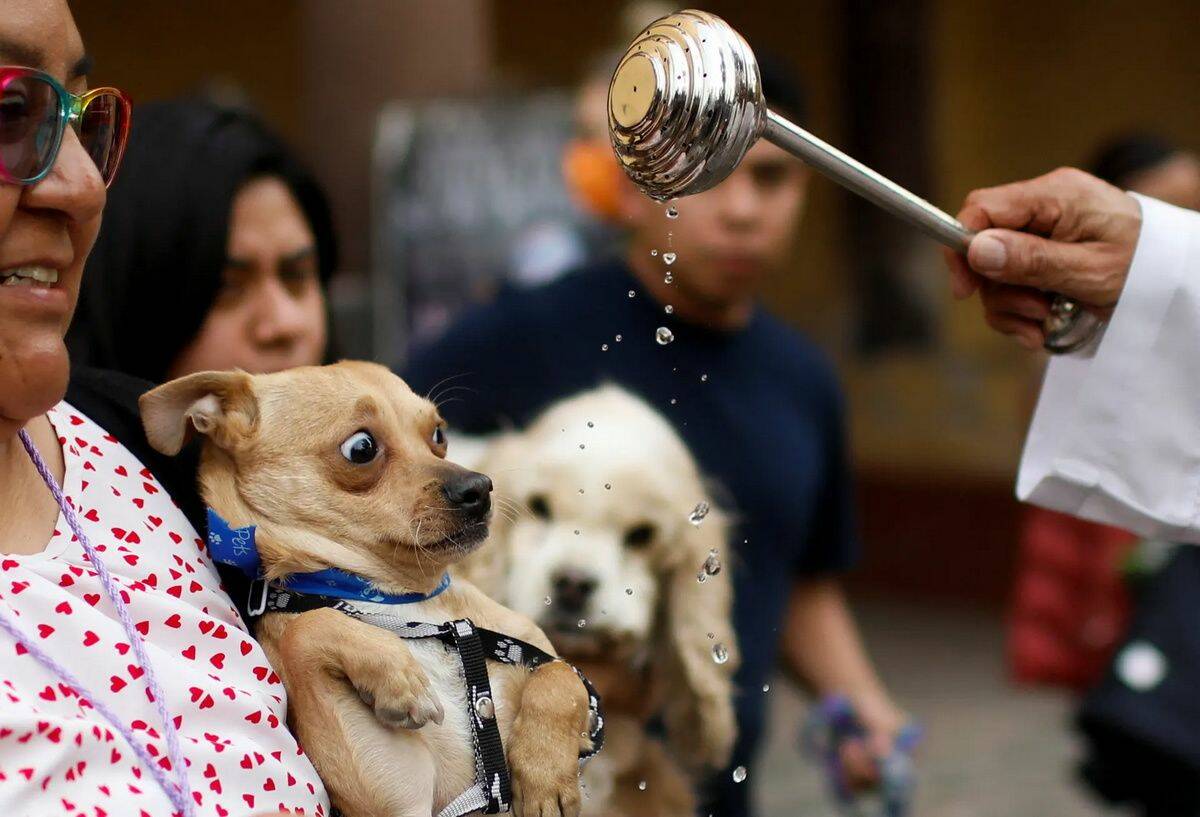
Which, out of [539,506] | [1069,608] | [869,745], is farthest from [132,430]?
[1069,608]

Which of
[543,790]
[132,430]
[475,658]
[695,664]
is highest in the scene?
[132,430]

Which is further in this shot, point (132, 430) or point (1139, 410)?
point (1139, 410)

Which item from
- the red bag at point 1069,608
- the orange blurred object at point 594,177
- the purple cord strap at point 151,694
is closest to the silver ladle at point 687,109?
the purple cord strap at point 151,694

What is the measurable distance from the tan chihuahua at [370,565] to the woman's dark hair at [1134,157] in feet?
14.8

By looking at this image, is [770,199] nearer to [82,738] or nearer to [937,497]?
[82,738]

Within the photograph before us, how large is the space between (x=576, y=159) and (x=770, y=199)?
74.7 inches

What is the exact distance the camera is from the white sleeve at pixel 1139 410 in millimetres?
2418

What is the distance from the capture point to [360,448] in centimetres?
188

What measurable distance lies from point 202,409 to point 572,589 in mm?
1122

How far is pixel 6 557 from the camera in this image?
1.68 metres

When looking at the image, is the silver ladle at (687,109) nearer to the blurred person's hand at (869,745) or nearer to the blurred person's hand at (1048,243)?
the blurred person's hand at (1048,243)

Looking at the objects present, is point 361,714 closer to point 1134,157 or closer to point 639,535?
point 639,535

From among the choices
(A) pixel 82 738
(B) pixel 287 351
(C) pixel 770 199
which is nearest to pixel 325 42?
(C) pixel 770 199

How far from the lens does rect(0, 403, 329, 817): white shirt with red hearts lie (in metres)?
1.55
